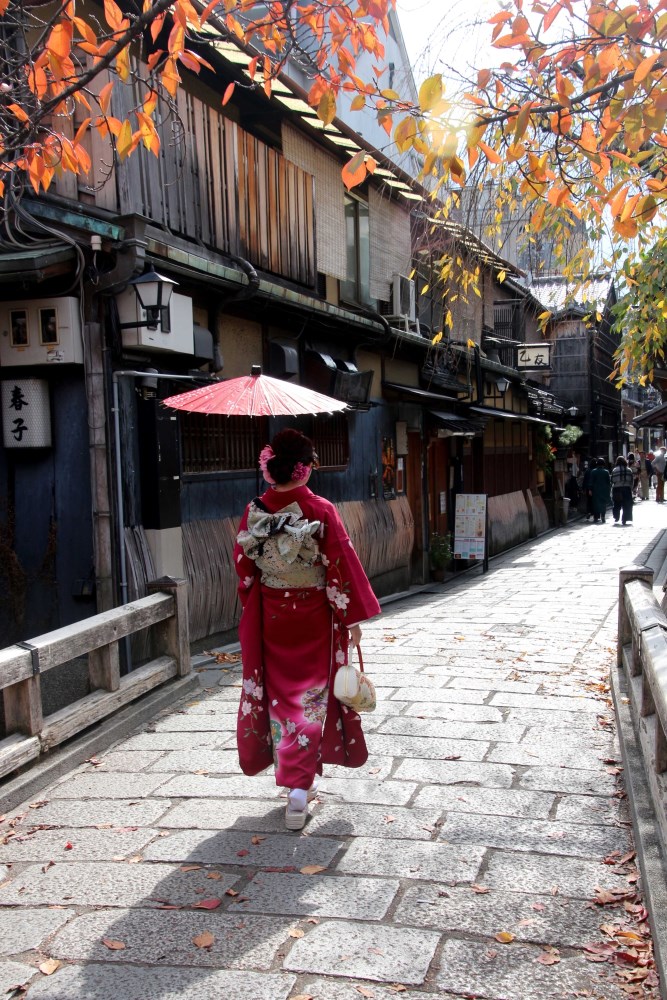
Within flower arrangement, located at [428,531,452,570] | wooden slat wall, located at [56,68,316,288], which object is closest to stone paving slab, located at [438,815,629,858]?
wooden slat wall, located at [56,68,316,288]

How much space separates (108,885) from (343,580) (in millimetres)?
1914

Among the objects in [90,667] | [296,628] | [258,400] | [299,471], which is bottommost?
[90,667]

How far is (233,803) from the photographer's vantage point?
5.02m

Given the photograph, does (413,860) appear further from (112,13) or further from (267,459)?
(112,13)

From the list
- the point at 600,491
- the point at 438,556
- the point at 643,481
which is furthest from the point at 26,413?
the point at 643,481

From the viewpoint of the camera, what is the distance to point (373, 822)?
15.3 ft

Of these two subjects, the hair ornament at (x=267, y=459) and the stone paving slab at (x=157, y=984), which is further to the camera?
the hair ornament at (x=267, y=459)

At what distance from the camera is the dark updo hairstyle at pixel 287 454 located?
15.6ft

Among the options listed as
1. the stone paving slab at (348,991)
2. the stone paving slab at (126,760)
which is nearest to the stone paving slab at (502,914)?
the stone paving slab at (348,991)

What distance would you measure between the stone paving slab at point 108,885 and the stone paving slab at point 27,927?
8 centimetres

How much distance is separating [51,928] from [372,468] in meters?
11.1

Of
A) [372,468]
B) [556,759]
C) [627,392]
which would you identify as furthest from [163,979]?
[627,392]

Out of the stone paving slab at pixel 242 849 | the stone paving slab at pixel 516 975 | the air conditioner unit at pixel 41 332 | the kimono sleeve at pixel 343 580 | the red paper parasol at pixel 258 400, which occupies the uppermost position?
the air conditioner unit at pixel 41 332

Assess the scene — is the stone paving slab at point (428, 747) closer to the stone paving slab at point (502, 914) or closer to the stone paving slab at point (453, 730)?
the stone paving slab at point (453, 730)
